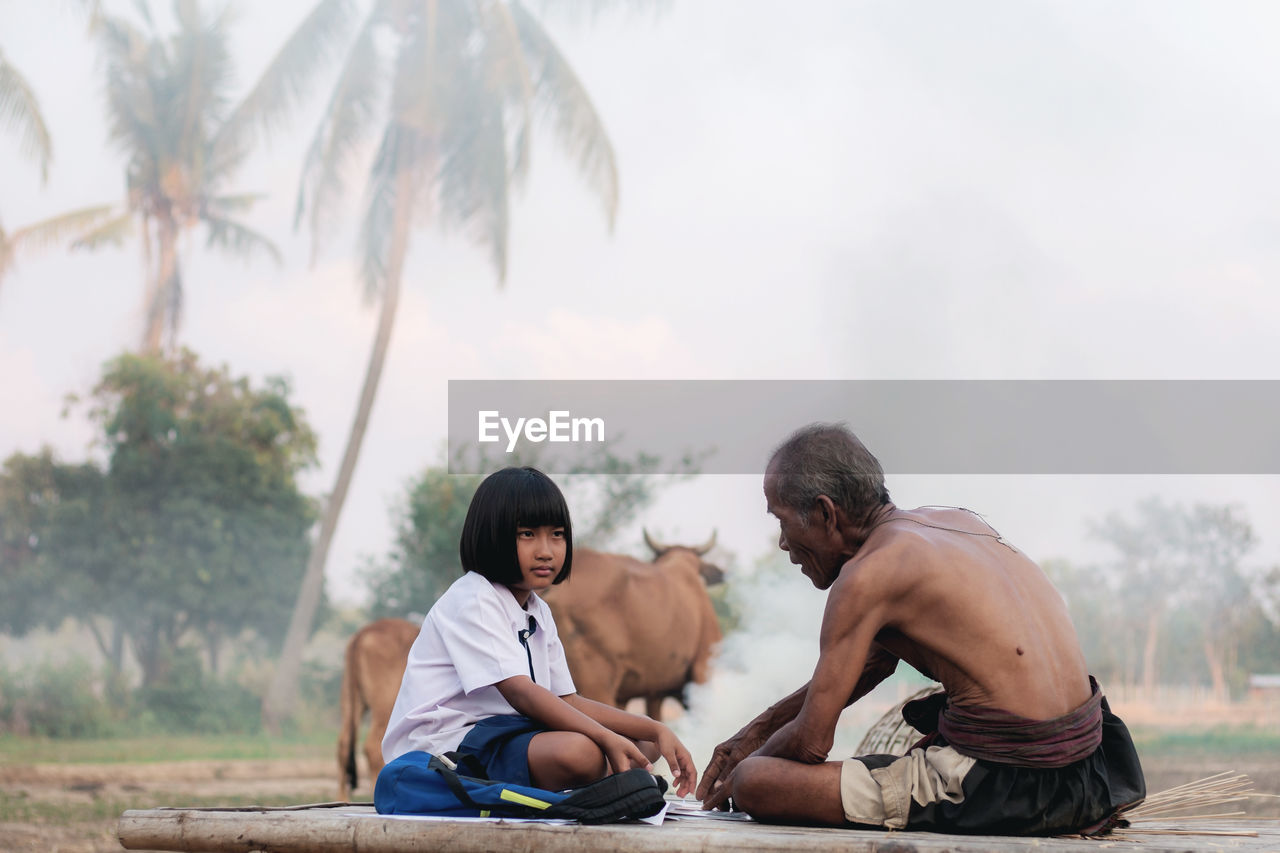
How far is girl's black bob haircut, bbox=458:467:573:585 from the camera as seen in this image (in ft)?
8.38

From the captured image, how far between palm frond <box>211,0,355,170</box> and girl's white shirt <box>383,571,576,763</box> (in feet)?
47.0

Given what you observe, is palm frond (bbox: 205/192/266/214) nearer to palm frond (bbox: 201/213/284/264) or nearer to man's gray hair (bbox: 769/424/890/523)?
palm frond (bbox: 201/213/284/264)

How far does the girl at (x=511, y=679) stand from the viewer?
238 cm

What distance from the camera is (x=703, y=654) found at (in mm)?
8992

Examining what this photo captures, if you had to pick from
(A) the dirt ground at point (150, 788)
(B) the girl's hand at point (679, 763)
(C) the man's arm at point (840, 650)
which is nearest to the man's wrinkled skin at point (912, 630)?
(C) the man's arm at point (840, 650)

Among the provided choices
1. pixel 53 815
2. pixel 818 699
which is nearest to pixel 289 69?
pixel 53 815

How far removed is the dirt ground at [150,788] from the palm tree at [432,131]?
3.19 meters

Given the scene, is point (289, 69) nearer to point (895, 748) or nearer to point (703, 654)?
point (703, 654)

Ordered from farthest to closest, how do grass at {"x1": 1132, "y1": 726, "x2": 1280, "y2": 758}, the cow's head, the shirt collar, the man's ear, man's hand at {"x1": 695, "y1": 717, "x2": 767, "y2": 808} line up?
grass at {"x1": 1132, "y1": 726, "x2": 1280, "y2": 758}, the cow's head, man's hand at {"x1": 695, "y1": 717, "x2": 767, "y2": 808}, the shirt collar, the man's ear

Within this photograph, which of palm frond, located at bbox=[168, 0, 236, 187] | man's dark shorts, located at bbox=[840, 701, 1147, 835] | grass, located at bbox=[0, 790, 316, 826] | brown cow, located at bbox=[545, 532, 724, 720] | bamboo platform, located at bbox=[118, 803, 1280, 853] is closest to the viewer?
bamboo platform, located at bbox=[118, 803, 1280, 853]

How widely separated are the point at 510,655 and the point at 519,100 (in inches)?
551

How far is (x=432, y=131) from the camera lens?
15508mm

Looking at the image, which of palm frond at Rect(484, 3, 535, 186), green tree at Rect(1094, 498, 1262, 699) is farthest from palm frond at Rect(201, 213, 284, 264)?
green tree at Rect(1094, 498, 1262, 699)

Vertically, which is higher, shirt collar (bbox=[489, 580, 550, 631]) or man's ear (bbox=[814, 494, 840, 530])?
man's ear (bbox=[814, 494, 840, 530])
